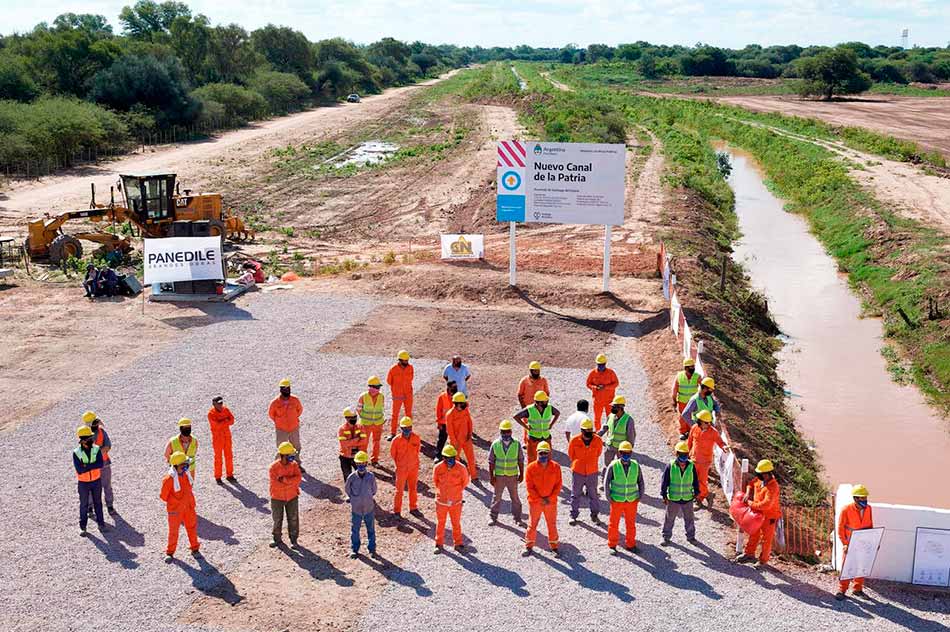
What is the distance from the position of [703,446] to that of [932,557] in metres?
3.25

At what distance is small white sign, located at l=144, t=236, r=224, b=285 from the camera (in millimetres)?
23781

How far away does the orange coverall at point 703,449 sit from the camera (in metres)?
13.1

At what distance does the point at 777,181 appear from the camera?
171 ft

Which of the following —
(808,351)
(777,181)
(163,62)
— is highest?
(163,62)

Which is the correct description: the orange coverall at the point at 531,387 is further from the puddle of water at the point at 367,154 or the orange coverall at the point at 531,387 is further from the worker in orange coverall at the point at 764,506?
the puddle of water at the point at 367,154

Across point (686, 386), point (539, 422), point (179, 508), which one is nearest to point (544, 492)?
point (539, 422)

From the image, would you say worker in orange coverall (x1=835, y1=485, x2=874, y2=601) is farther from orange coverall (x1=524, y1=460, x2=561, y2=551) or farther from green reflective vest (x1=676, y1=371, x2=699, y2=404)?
green reflective vest (x1=676, y1=371, x2=699, y2=404)

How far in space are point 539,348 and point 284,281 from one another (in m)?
9.20

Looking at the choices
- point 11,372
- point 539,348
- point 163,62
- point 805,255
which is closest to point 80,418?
point 11,372

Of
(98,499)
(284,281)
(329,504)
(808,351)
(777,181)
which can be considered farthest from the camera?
(777,181)

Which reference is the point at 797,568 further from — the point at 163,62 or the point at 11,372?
the point at 163,62

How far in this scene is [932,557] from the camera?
11.0 metres

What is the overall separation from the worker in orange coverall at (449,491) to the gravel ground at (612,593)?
0.30 meters

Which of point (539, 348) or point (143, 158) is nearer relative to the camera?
point (539, 348)
